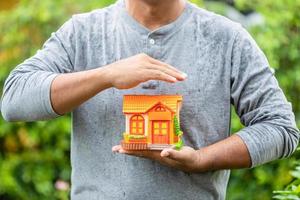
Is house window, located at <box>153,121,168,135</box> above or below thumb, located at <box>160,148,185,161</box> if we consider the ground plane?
above

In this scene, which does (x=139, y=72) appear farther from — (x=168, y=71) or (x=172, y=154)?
(x=172, y=154)

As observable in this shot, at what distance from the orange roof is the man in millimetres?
54

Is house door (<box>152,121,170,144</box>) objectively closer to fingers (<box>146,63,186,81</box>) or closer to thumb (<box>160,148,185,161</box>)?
thumb (<box>160,148,185,161</box>)

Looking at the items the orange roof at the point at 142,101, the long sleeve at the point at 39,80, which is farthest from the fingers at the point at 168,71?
the long sleeve at the point at 39,80

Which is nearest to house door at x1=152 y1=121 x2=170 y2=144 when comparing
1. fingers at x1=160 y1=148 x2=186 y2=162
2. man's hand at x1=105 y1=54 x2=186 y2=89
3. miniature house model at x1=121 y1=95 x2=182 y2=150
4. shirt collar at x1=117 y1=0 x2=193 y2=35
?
miniature house model at x1=121 y1=95 x2=182 y2=150

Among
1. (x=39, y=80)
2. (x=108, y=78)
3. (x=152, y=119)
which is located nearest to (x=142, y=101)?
(x=152, y=119)

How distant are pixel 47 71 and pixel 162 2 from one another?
0.51m

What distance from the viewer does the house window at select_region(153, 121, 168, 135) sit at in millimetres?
3928

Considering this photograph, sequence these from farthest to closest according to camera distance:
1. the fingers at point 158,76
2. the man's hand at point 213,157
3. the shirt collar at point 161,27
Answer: the shirt collar at point 161,27
the man's hand at point 213,157
the fingers at point 158,76

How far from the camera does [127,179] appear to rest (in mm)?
3994

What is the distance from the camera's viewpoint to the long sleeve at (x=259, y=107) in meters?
3.96

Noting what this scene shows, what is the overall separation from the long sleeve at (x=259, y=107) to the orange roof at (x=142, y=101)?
27 centimetres

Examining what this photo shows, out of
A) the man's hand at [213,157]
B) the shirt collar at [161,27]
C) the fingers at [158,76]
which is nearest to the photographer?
the fingers at [158,76]

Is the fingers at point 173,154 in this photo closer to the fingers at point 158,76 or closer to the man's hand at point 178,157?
the man's hand at point 178,157
